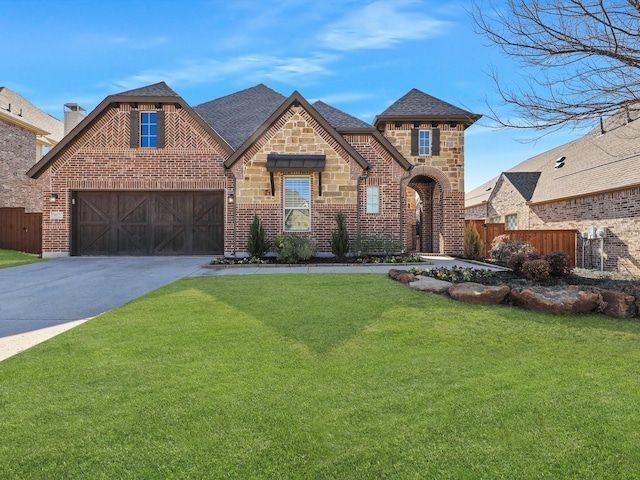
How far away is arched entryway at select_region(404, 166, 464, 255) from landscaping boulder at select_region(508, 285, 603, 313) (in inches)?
424

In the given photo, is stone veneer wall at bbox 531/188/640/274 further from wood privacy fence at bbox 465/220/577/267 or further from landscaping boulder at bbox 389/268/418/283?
landscaping boulder at bbox 389/268/418/283

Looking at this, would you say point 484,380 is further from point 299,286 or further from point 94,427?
point 299,286

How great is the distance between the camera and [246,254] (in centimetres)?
1292

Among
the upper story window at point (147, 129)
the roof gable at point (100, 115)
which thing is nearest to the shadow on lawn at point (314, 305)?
the roof gable at point (100, 115)

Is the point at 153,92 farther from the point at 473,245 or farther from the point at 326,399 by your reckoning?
the point at 326,399

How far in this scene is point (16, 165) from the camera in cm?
2127

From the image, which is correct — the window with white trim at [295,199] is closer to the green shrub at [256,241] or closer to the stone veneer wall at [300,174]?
the stone veneer wall at [300,174]

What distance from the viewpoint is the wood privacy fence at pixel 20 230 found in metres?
15.6

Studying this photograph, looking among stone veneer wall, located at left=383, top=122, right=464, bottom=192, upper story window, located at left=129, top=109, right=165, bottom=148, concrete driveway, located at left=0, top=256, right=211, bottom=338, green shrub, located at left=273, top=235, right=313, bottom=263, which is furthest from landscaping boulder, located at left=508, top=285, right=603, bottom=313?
upper story window, located at left=129, top=109, right=165, bottom=148

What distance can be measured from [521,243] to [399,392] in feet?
41.0

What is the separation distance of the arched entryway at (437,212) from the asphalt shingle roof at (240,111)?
7.84 metres

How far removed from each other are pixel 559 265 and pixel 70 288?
10.00m

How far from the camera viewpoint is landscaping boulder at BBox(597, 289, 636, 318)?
4.89 meters

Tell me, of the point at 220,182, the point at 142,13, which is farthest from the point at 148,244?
the point at 142,13
